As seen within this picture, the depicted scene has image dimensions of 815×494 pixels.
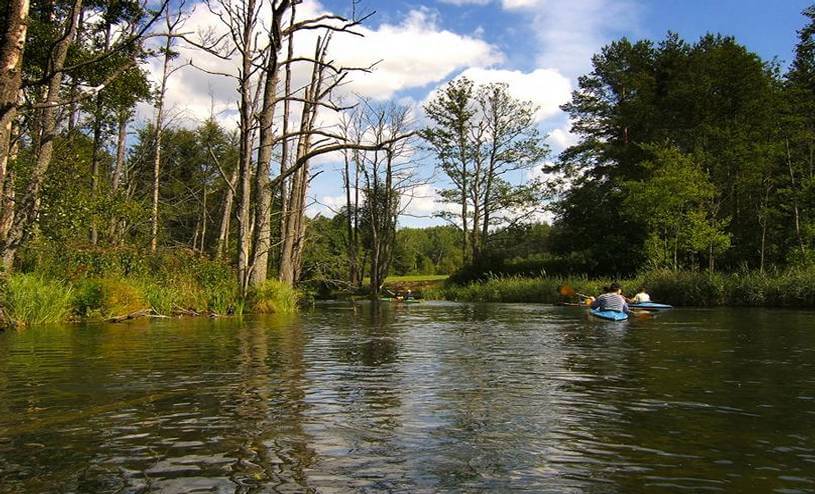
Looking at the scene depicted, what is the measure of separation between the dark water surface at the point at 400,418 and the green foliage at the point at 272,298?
24.9 ft

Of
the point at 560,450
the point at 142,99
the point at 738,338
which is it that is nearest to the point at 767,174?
the point at 738,338

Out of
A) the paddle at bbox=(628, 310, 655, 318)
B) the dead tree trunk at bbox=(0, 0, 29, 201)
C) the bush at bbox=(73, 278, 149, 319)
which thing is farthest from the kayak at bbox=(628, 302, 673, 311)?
the dead tree trunk at bbox=(0, 0, 29, 201)

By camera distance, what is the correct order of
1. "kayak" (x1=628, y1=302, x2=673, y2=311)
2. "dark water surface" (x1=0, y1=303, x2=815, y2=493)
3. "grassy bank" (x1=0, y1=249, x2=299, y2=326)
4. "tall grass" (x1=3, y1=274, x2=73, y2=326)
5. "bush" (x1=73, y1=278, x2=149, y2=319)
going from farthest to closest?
"kayak" (x1=628, y1=302, x2=673, y2=311) → "bush" (x1=73, y1=278, x2=149, y2=319) → "grassy bank" (x1=0, y1=249, x2=299, y2=326) → "tall grass" (x1=3, y1=274, x2=73, y2=326) → "dark water surface" (x1=0, y1=303, x2=815, y2=493)

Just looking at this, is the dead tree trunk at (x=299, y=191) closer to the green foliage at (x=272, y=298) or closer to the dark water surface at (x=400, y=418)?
the green foliage at (x=272, y=298)

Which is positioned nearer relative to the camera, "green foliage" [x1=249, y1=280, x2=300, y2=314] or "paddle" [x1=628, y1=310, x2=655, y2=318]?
"green foliage" [x1=249, y1=280, x2=300, y2=314]

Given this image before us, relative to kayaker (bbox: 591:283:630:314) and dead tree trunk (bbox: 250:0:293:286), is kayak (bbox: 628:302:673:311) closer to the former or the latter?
kayaker (bbox: 591:283:630:314)

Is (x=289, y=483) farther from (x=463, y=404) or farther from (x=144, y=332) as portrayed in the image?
(x=144, y=332)

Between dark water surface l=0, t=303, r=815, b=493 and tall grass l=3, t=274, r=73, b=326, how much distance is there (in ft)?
8.80

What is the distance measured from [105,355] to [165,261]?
8331 mm

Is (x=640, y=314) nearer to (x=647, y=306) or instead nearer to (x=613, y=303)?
(x=613, y=303)

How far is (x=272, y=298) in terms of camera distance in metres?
17.7

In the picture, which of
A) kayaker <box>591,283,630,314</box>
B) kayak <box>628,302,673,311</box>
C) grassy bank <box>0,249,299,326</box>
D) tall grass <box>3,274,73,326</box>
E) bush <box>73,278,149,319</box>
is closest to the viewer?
tall grass <box>3,274,73,326</box>

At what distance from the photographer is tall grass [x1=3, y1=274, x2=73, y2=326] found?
11594mm

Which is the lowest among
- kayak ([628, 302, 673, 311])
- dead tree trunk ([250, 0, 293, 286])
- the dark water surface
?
the dark water surface
